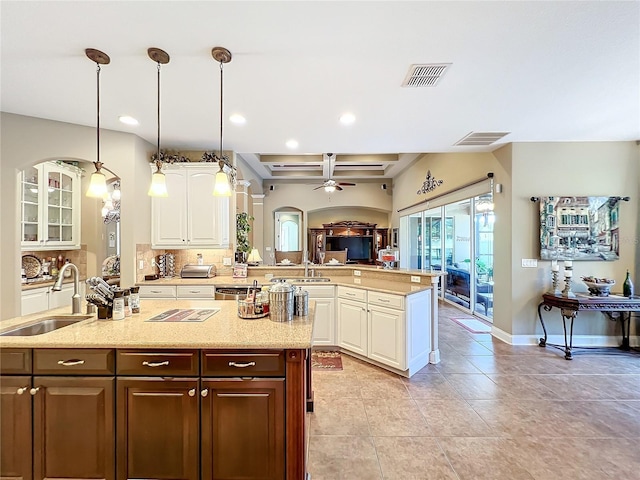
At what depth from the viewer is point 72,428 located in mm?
1645

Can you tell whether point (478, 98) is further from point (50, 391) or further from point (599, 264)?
point (50, 391)

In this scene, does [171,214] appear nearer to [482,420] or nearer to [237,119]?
[237,119]

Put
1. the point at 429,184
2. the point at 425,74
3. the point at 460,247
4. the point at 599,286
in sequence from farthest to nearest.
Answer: the point at 429,184, the point at 460,247, the point at 599,286, the point at 425,74

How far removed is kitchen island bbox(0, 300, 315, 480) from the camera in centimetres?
162

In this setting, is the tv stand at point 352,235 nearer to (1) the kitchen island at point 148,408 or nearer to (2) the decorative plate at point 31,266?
(2) the decorative plate at point 31,266

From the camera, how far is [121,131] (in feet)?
12.4

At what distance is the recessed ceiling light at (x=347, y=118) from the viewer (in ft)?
10.8

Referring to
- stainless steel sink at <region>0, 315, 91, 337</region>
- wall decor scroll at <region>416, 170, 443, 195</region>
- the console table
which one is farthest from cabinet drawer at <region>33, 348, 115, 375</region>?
wall decor scroll at <region>416, 170, 443, 195</region>

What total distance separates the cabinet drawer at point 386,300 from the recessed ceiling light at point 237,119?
8.26 ft

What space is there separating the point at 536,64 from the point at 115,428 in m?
3.83

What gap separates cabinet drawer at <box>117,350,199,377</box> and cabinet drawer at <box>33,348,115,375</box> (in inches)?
2.8

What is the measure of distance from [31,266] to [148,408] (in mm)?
4290

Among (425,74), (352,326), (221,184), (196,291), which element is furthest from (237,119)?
(352,326)

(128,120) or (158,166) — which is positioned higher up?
(128,120)
